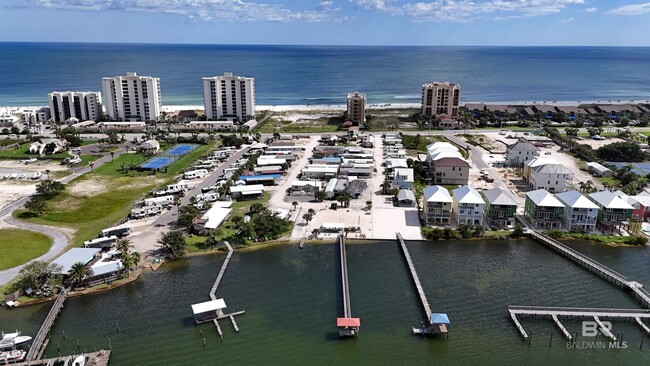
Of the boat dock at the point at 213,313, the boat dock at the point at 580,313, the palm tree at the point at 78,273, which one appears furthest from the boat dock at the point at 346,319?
the palm tree at the point at 78,273

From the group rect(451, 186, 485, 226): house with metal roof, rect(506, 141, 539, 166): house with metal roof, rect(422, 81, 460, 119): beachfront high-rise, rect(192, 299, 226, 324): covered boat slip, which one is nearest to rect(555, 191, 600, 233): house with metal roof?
rect(451, 186, 485, 226): house with metal roof

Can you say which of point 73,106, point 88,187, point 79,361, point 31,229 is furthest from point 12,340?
point 73,106

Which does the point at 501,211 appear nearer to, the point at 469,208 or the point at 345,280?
the point at 469,208

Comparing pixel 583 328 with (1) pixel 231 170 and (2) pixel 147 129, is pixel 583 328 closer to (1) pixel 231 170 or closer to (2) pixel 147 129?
(1) pixel 231 170

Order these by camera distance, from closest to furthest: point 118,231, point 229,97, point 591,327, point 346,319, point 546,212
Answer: point 346,319, point 591,327, point 118,231, point 546,212, point 229,97

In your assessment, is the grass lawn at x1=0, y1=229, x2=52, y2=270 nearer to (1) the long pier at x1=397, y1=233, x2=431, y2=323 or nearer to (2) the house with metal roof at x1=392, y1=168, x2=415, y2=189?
(1) the long pier at x1=397, y1=233, x2=431, y2=323

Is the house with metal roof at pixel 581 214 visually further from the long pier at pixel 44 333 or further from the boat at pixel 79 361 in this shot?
the long pier at pixel 44 333

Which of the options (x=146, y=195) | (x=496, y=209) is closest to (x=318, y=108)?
(x=146, y=195)
